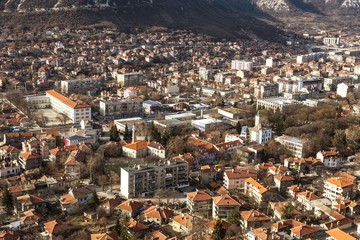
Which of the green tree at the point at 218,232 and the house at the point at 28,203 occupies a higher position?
the green tree at the point at 218,232

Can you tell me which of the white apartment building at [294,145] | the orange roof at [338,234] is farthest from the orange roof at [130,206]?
the white apartment building at [294,145]

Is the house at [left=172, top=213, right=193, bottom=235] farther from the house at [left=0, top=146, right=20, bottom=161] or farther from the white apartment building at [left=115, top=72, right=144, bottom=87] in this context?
the white apartment building at [left=115, top=72, right=144, bottom=87]

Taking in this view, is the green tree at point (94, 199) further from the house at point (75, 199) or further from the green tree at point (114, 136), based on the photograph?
the green tree at point (114, 136)

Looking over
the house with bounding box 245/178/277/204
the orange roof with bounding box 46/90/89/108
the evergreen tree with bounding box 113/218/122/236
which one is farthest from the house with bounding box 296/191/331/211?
the orange roof with bounding box 46/90/89/108

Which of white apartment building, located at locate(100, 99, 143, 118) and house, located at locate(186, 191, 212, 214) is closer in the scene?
house, located at locate(186, 191, 212, 214)

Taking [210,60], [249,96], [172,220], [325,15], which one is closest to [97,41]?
[210,60]

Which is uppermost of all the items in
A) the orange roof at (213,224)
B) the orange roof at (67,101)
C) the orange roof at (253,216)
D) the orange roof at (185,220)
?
the orange roof at (67,101)

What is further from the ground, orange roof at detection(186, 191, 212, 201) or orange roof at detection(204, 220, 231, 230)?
orange roof at detection(186, 191, 212, 201)

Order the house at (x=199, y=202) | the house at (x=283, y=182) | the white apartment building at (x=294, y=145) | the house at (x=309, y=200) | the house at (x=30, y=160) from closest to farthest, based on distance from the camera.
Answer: the house at (x=199, y=202)
the house at (x=309, y=200)
the house at (x=283, y=182)
the house at (x=30, y=160)
the white apartment building at (x=294, y=145)

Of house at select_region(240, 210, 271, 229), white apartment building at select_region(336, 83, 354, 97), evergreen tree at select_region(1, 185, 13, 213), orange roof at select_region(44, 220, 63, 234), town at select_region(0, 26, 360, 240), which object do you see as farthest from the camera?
white apartment building at select_region(336, 83, 354, 97)
